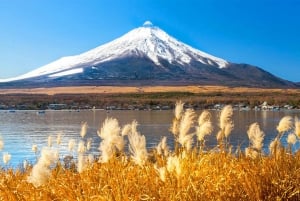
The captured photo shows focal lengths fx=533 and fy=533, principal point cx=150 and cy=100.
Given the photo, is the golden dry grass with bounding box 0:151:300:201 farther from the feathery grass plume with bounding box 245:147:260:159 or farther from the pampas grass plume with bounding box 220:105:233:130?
the pampas grass plume with bounding box 220:105:233:130

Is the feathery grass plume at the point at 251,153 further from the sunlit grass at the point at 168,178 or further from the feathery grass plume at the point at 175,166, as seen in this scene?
the feathery grass plume at the point at 175,166

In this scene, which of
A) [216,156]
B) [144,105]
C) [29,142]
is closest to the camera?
[216,156]

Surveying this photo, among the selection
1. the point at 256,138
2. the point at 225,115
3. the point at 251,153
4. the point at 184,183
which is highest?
the point at 225,115

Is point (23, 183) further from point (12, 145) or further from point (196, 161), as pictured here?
point (12, 145)

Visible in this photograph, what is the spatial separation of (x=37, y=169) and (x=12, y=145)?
57.1 ft

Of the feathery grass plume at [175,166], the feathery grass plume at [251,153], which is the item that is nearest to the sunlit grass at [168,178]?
the feathery grass plume at [175,166]

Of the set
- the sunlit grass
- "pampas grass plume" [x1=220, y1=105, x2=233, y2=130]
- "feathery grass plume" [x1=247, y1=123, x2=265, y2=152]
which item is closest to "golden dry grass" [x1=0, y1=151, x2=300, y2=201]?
the sunlit grass

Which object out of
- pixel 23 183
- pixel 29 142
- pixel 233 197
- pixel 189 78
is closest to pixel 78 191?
pixel 23 183

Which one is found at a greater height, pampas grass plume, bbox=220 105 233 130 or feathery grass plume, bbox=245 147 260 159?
pampas grass plume, bbox=220 105 233 130

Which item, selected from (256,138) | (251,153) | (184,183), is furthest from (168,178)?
(251,153)

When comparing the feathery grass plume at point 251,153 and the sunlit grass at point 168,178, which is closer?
the sunlit grass at point 168,178

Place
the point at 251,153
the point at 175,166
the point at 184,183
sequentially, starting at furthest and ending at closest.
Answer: the point at 251,153
the point at 184,183
the point at 175,166

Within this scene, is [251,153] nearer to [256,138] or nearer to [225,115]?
[256,138]

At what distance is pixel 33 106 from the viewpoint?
69.9m
